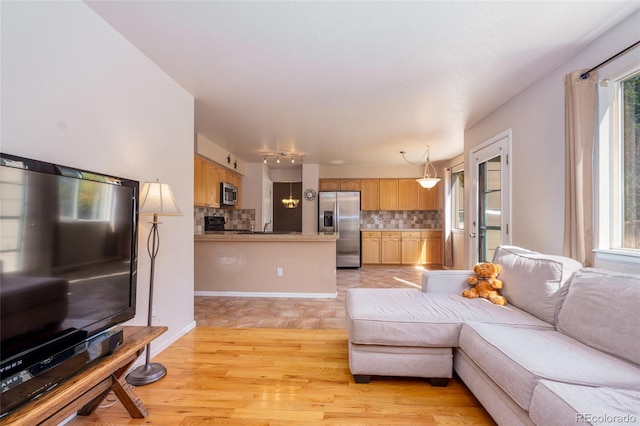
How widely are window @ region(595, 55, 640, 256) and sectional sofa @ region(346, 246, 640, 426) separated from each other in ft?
1.25

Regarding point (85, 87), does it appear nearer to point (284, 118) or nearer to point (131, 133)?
point (131, 133)

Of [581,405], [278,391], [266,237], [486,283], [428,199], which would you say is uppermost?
[428,199]

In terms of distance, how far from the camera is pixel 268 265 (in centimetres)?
443

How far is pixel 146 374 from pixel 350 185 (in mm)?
5902

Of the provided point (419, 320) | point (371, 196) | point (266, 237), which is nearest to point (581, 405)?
point (419, 320)

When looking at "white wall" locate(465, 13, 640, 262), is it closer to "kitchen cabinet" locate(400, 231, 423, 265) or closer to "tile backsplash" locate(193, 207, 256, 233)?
"kitchen cabinet" locate(400, 231, 423, 265)

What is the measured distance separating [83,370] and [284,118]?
3.16 metres

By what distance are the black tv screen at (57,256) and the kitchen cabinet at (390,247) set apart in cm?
601

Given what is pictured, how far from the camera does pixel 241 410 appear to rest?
1.81 meters

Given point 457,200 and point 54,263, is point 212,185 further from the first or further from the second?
point 457,200

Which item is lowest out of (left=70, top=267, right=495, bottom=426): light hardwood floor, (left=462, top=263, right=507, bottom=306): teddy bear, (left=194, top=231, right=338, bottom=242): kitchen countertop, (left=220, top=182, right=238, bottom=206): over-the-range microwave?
(left=70, top=267, right=495, bottom=426): light hardwood floor

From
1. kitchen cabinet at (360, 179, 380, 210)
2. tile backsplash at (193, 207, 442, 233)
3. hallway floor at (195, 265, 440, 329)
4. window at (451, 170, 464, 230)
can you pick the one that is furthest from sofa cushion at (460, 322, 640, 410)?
tile backsplash at (193, 207, 442, 233)

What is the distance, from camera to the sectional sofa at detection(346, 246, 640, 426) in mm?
1227

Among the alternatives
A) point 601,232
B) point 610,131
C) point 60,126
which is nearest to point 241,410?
point 60,126
